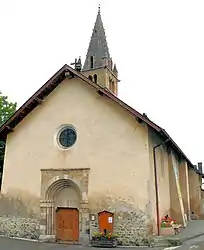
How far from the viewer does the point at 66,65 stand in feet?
59.7

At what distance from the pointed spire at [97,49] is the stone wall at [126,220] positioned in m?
18.5

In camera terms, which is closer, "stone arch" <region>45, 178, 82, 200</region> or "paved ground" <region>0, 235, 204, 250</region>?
"paved ground" <region>0, 235, 204, 250</region>

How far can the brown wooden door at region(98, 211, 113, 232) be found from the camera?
51.5ft

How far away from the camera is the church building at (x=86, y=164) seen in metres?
15.8

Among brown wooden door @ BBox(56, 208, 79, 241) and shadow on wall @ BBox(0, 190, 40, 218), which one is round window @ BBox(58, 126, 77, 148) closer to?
shadow on wall @ BBox(0, 190, 40, 218)

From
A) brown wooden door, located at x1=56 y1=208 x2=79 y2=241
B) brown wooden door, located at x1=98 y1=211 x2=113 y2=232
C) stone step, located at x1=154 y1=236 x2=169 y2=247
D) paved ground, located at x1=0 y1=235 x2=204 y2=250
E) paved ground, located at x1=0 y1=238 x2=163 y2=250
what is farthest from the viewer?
brown wooden door, located at x1=56 y1=208 x2=79 y2=241

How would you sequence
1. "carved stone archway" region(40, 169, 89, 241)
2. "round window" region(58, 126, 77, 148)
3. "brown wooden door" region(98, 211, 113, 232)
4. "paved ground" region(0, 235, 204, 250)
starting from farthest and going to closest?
"round window" region(58, 126, 77, 148), "carved stone archway" region(40, 169, 89, 241), "brown wooden door" region(98, 211, 113, 232), "paved ground" region(0, 235, 204, 250)

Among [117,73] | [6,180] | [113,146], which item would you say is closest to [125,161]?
[113,146]

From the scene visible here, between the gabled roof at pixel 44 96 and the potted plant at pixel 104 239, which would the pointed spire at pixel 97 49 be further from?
the potted plant at pixel 104 239

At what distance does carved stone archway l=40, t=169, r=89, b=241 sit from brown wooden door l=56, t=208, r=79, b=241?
0.26 m

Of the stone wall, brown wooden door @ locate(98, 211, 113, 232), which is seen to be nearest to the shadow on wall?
the stone wall

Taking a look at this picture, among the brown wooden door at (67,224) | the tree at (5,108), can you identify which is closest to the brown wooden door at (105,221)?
the brown wooden door at (67,224)

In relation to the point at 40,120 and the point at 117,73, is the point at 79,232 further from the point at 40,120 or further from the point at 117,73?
the point at 117,73

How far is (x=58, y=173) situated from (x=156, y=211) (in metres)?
5.48
